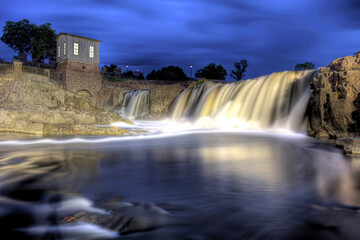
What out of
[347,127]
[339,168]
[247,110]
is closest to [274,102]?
[247,110]

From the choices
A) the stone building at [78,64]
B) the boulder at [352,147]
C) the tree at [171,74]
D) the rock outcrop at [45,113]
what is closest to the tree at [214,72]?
the tree at [171,74]

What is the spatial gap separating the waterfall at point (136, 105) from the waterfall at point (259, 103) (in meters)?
6.97

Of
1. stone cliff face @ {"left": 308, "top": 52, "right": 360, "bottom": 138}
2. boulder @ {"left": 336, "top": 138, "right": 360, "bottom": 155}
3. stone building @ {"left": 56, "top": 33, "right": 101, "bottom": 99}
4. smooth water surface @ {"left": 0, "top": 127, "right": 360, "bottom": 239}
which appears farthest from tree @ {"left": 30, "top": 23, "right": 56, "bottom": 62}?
boulder @ {"left": 336, "top": 138, "right": 360, "bottom": 155}

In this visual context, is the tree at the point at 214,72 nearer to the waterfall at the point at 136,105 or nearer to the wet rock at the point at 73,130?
the waterfall at the point at 136,105

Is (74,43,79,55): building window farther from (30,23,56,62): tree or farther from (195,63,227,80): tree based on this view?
(195,63,227,80): tree

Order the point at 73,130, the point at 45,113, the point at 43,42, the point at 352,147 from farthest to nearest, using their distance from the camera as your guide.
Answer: the point at 43,42
the point at 45,113
the point at 73,130
the point at 352,147

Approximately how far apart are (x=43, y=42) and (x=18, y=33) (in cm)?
511

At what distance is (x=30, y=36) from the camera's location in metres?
41.0

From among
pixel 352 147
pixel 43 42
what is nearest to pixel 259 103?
pixel 352 147

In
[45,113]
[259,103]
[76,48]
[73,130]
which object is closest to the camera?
[73,130]

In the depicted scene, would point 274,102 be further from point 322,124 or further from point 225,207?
point 225,207

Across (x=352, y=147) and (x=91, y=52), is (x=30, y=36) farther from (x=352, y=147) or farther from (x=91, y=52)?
(x=352, y=147)

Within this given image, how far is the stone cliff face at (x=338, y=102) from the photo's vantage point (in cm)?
726

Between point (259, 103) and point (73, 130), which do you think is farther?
point (259, 103)
